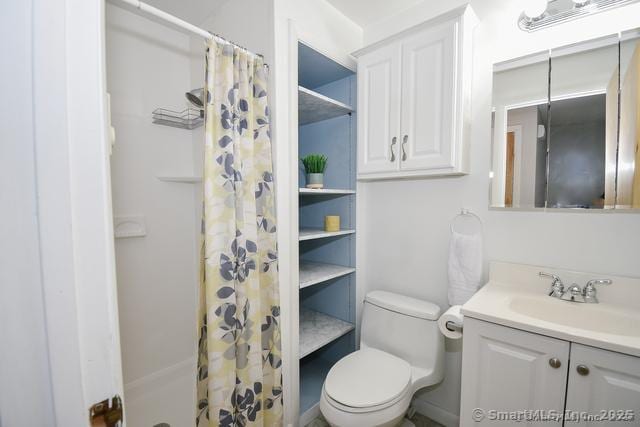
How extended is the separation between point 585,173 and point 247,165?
1602 mm

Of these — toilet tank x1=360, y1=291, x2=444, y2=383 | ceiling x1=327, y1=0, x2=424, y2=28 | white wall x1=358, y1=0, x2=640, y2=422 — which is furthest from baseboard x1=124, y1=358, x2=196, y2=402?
ceiling x1=327, y1=0, x2=424, y2=28

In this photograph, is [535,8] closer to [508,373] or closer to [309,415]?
[508,373]

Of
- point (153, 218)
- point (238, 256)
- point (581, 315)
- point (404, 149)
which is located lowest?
point (581, 315)

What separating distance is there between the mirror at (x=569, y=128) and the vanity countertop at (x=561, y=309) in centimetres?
35

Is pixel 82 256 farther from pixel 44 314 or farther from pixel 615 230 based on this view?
pixel 615 230

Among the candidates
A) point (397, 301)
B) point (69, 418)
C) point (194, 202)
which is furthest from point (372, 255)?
point (69, 418)

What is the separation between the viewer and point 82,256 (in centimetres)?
37

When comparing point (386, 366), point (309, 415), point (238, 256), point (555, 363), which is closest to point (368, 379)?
point (386, 366)

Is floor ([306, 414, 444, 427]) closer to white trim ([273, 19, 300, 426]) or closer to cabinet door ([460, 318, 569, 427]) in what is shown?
white trim ([273, 19, 300, 426])

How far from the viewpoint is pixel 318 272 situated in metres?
1.84

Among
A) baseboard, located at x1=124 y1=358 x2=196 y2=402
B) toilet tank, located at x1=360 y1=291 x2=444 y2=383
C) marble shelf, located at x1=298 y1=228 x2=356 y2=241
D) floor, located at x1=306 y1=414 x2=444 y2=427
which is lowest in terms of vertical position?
floor, located at x1=306 y1=414 x2=444 y2=427

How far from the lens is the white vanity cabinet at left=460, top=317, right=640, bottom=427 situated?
89 centimetres

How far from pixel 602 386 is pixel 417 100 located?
1402 millimetres

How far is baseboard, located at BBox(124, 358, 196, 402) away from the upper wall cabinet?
188cm
